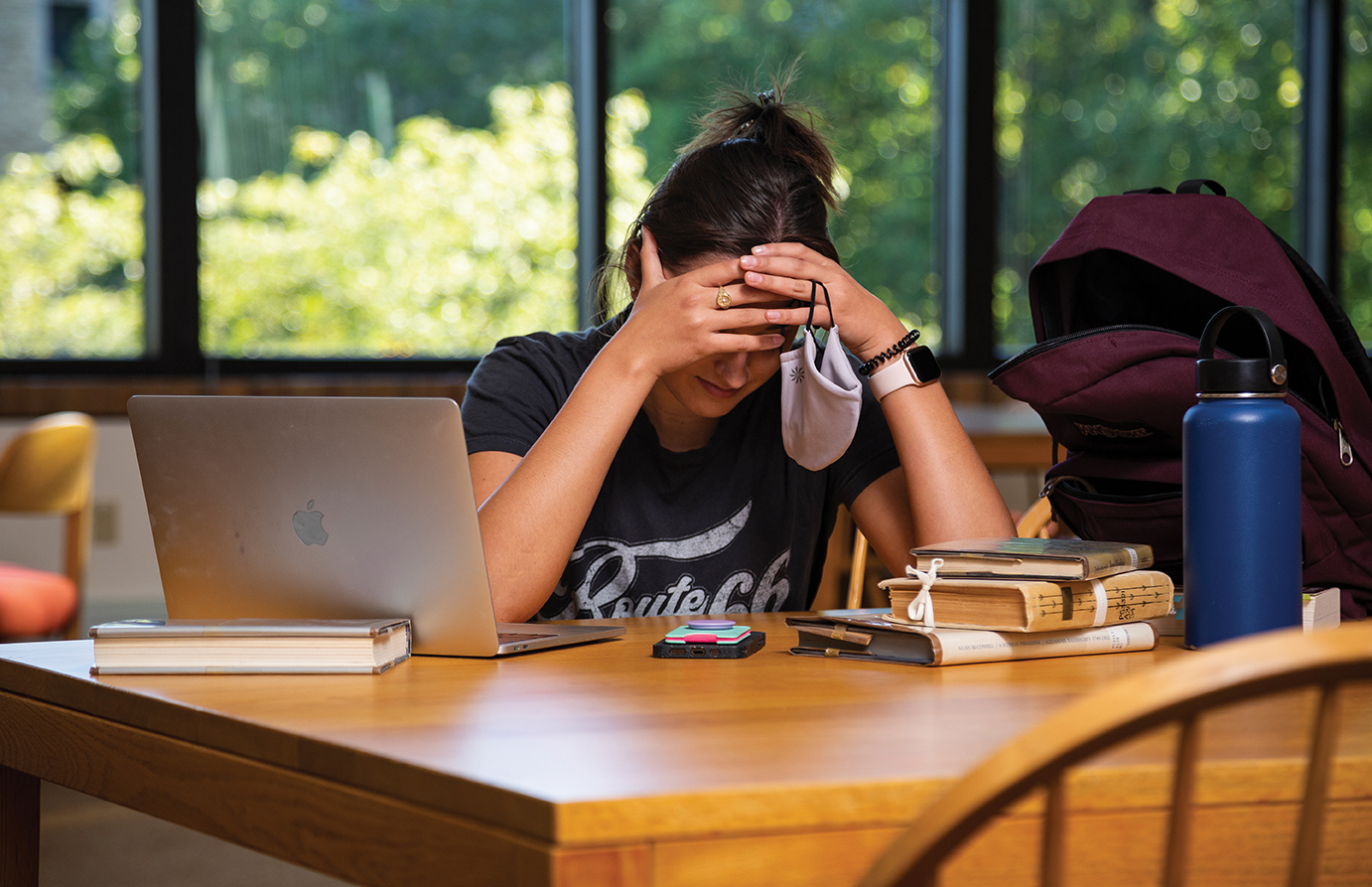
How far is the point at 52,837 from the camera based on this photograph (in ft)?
7.40

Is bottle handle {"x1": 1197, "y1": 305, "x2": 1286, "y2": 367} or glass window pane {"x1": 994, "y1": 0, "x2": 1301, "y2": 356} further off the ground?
glass window pane {"x1": 994, "y1": 0, "x2": 1301, "y2": 356}

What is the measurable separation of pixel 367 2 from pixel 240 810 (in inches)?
134

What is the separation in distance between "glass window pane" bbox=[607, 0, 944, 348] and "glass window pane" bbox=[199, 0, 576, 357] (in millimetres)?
286

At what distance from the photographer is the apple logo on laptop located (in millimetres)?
874

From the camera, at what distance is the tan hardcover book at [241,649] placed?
84 centimetres

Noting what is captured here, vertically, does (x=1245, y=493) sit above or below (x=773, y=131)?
below

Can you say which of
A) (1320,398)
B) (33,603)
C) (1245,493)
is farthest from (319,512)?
(33,603)

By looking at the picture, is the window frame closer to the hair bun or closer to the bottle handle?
the hair bun

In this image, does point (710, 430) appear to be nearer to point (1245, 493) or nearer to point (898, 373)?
point (898, 373)

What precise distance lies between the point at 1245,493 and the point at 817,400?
1.34 ft

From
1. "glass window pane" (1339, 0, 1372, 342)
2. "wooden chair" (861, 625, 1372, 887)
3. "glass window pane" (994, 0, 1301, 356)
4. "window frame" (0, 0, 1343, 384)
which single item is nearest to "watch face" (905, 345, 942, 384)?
"wooden chair" (861, 625, 1372, 887)

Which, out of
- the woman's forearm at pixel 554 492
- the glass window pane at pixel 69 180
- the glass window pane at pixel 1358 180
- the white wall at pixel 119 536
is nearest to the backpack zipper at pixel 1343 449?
the woman's forearm at pixel 554 492

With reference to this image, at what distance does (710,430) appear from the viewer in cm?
142

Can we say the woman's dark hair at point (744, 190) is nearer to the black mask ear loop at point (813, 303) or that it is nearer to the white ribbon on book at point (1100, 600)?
the black mask ear loop at point (813, 303)
